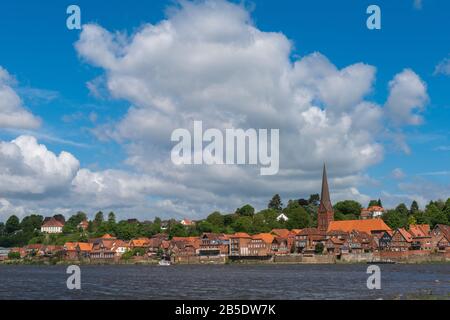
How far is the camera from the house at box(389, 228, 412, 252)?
168250 mm

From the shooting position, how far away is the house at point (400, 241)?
16825 cm

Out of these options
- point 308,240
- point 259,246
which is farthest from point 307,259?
point 259,246

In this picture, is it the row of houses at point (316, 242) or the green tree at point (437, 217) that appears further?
the green tree at point (437, 217)

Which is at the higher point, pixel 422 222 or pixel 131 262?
pixel 422 222

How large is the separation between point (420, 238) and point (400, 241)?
5.60 metres

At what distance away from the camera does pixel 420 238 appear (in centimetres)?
16938

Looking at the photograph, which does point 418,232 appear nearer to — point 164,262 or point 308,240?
point 308,240

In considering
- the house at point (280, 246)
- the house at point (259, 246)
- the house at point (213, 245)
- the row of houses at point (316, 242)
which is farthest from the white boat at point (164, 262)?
the house at point (280, 246)

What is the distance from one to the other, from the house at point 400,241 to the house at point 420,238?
1455 mm

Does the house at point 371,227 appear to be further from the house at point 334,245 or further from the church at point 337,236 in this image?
the house at point 334,245
